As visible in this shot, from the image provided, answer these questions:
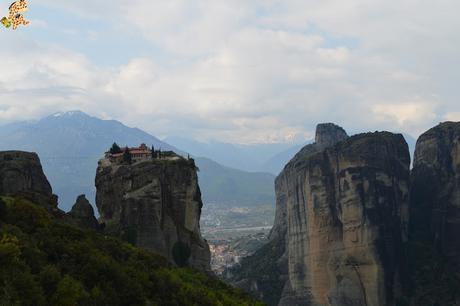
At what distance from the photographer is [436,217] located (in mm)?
102188

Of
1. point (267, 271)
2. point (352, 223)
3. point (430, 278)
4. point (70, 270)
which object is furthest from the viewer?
point (267, 271)

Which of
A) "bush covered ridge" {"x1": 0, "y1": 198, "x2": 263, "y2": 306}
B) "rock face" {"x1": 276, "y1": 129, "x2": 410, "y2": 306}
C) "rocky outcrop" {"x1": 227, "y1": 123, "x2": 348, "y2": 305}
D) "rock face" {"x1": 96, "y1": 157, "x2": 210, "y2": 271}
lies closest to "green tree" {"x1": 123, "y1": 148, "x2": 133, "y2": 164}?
"rock face" {"x1": 96, "y1": 157, "x2": 210, "y2": 271}

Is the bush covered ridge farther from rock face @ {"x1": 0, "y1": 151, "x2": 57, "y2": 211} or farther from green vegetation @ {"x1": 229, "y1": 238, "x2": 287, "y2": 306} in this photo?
green vegetation @ {"x1": 229, "y1": 238, "x2": 287, "y2": 306}

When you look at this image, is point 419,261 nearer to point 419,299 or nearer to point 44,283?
point 419,299

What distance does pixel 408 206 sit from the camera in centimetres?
10331

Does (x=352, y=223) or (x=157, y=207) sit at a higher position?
(x=157, y=207)

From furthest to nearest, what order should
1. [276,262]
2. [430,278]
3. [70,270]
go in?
1. [276,262]
2. [430,278]
3. [70,270]

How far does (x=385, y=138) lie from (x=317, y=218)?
15.6 metres

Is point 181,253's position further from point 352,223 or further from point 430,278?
point 430,278

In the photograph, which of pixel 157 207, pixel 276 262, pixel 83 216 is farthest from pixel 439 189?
pixel 83 216

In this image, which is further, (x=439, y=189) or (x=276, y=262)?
(x=276, y=262)

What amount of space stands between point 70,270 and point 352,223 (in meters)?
67.9

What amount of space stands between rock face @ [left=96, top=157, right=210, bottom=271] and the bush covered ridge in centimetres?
1226

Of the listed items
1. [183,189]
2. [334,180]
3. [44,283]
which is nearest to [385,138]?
[334,180]
